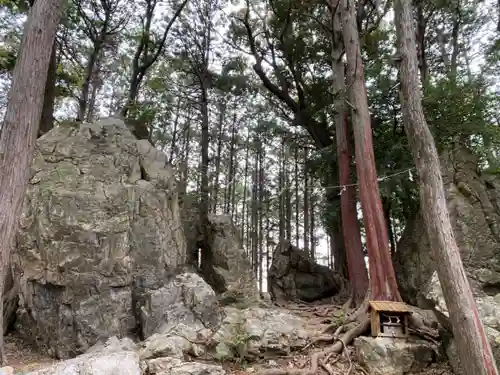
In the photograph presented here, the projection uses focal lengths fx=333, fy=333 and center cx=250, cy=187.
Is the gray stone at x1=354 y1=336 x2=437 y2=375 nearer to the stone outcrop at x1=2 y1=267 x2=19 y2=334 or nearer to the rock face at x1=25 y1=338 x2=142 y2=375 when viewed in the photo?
the rock face at x1=25 y1=338 x2=142 y2=375

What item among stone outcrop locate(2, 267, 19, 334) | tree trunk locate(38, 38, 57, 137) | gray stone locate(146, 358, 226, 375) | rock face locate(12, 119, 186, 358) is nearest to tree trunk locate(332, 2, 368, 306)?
rock face locate(12, 119, 186, 358)

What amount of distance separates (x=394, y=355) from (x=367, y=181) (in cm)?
304

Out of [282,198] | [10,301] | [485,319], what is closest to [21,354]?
[10,301]

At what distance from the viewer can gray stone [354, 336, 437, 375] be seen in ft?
13.9

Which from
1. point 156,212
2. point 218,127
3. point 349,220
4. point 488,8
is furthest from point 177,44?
point 488,8

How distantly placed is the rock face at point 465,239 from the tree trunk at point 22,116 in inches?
Answer: 214

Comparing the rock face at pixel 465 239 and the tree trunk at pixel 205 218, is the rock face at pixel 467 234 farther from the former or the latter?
the tree trunk at pixel 205 218

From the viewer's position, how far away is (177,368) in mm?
3971

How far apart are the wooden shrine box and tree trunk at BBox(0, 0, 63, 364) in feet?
15.2

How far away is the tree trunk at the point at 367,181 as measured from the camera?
564cm

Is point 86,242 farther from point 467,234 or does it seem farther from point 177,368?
point 467,234

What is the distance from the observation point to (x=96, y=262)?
6.01 meters

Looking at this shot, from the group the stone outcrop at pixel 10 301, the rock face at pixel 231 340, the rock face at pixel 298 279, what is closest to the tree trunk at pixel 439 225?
the rock face at pixel 231 340

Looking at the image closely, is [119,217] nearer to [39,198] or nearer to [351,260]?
[39,198]
